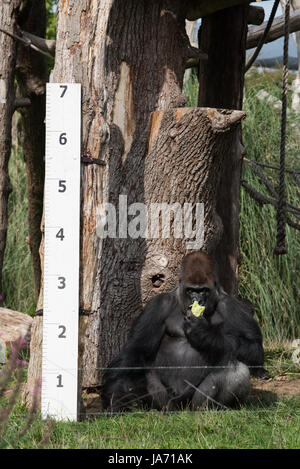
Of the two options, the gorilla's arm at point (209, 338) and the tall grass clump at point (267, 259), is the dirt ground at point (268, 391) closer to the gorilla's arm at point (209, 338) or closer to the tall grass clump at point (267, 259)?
the gorilla's arm at point (209, 338)

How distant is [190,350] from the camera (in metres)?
3.92

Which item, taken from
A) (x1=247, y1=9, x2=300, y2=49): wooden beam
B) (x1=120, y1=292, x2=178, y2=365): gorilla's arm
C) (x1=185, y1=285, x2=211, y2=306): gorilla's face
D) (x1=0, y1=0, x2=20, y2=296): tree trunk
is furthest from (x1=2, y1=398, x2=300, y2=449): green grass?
(x1=247, y1=9, x2=300, y2=49): wooden beam

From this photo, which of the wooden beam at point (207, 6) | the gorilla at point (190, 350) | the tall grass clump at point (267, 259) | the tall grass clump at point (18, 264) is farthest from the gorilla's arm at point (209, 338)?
the tall grass clump at point (18, 264)

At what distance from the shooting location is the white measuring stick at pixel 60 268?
321 cm

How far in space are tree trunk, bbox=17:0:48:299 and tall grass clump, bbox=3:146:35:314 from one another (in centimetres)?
151

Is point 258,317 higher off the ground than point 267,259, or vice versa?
point 267,259

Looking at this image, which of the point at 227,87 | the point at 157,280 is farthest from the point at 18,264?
the point at 157,280

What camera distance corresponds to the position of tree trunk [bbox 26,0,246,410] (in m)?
3.85

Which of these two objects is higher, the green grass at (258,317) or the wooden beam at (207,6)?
the wooden beam at (207,6)

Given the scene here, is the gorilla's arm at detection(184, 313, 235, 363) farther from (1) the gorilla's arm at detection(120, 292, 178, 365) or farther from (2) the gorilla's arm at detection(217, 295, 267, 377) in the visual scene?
(1) the gorilla's arm at detection(120, 292, 178, 365)

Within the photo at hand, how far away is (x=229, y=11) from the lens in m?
4.87

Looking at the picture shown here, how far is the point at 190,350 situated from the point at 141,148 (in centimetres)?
118

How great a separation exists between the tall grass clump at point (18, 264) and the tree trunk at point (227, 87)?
118 inches

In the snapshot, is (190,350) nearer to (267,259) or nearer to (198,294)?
(198,294)
